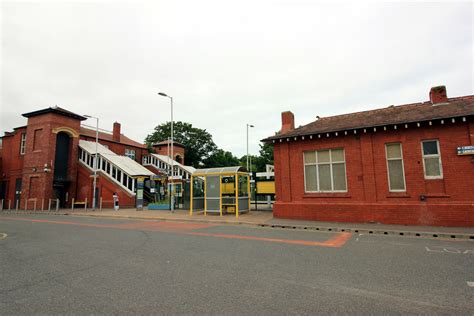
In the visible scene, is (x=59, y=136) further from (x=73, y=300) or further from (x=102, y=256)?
(x=73, y=300)

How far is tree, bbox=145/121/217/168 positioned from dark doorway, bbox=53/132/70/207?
80.5ft

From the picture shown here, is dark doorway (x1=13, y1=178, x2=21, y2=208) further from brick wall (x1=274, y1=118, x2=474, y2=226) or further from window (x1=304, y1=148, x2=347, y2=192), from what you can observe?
window (x1=304, y1=148, x2=347, y2=192)

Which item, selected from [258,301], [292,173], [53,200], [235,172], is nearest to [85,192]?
[53,200]

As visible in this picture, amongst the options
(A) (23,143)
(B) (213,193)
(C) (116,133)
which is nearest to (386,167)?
(B) (213,193)

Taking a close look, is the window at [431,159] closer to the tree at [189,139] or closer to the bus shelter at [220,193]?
the bus shelter at [220,193]

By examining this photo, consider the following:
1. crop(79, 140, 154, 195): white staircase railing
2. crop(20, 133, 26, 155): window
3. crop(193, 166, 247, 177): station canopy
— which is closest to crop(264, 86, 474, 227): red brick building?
crop(193, 166, 247, 177): station canopy

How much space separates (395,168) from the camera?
44.5ft

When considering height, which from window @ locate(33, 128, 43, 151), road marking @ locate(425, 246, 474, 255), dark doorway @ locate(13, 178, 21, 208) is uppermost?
window @ locate(33, 128, 43, 151)

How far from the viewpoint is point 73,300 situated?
4.21 meters

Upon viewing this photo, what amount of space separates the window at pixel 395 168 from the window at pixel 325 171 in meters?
2.13

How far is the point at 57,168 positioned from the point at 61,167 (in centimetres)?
50

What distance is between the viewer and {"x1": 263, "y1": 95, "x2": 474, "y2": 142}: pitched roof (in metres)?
12.7

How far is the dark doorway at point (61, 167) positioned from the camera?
29766 millimetres

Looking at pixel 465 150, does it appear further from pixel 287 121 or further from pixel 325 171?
pixel 287 121
